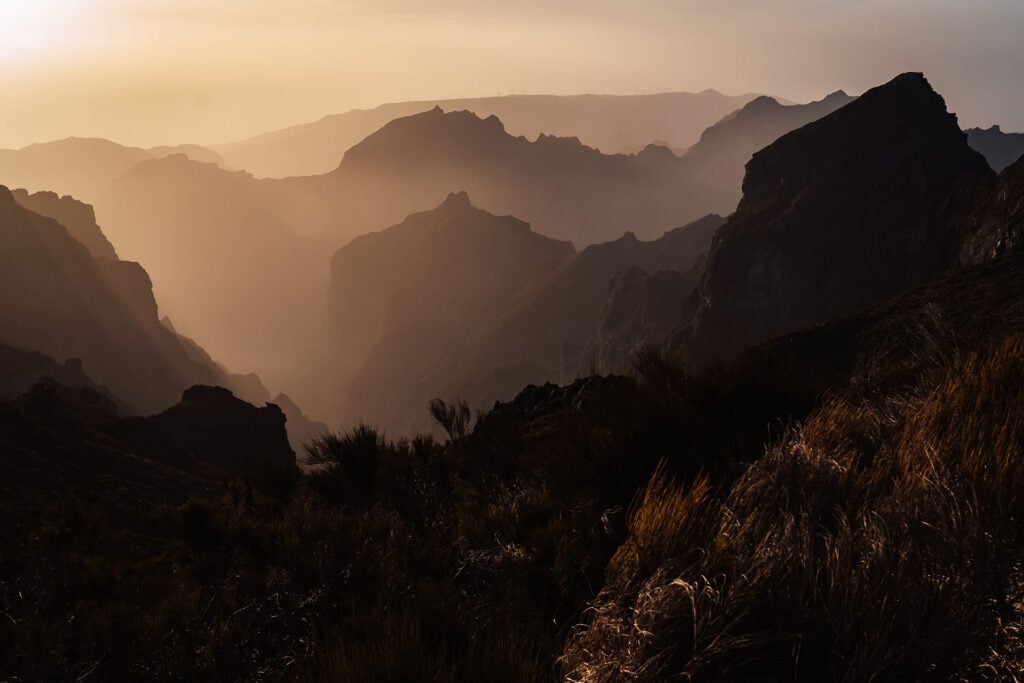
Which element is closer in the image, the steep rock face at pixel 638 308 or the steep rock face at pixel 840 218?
the steep rock face at pixel 840 218

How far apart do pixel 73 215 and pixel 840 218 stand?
196891mm

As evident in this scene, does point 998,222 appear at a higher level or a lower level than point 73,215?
lower

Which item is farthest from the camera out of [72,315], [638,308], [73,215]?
[73,215]

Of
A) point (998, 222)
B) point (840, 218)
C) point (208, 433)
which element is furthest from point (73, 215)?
point (998, 222)

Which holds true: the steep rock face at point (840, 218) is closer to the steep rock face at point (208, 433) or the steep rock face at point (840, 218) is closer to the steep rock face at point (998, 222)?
the steep rock face at point (998, 222)

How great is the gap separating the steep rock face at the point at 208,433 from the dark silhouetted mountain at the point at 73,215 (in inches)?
6145

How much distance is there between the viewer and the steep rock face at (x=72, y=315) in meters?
107

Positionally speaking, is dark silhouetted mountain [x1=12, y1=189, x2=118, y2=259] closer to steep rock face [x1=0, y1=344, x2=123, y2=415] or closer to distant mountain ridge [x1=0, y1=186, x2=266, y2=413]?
distant mountain ridge [x1=0, y1=186, x2=266, y2=413]

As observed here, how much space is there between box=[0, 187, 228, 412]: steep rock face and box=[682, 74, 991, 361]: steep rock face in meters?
101

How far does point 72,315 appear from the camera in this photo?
114625 mm

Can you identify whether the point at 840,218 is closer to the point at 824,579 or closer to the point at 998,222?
the point at 998,222

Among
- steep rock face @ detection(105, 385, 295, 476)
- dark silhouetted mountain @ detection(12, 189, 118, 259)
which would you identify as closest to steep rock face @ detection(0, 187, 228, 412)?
dark silhouetted mountain @ detection(12, 189, 118, 259)

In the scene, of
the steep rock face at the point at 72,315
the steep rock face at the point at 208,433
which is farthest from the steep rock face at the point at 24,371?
the steep rock face at the point at 72,315

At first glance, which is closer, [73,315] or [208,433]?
[208,433]
